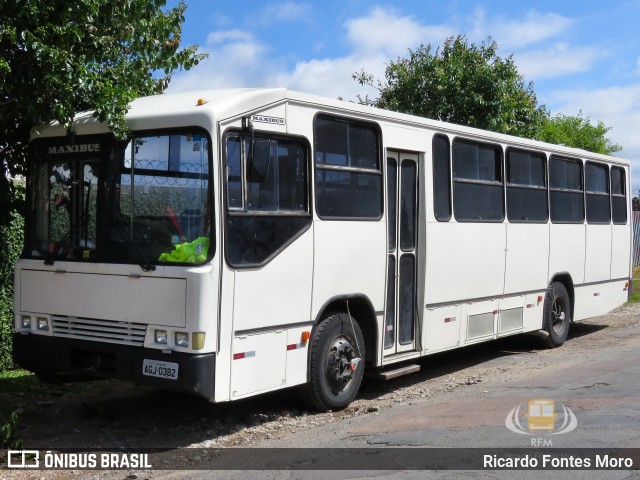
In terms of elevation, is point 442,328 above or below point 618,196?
below

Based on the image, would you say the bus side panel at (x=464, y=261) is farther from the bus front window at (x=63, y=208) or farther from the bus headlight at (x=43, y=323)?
the bus headlight at (x=43, y=323)

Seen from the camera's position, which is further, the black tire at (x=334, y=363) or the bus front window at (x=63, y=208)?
the black tire at (x=334, y=363)

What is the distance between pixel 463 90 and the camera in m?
18.1

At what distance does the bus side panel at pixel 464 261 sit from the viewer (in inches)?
378

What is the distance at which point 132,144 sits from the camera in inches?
283

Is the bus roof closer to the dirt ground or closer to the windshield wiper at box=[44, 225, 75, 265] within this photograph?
the windshield wiper at box=[44, 225, 75, 265]

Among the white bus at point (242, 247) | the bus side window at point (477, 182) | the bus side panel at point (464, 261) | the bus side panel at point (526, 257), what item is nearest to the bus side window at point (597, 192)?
the bus side panel at point (526, 257)

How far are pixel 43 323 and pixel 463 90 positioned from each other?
501 inches

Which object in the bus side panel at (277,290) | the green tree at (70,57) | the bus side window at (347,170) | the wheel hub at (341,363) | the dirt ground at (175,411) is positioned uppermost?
the green tree at (70,57)

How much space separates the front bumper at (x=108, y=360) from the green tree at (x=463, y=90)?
40.7 ft

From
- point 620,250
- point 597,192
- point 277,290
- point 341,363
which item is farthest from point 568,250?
point 277,290

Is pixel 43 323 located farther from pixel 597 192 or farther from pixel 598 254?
pixel 597 192

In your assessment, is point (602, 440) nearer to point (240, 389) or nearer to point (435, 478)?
point (435, 478)

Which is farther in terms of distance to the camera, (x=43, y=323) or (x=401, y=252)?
(x=401, y=252)
